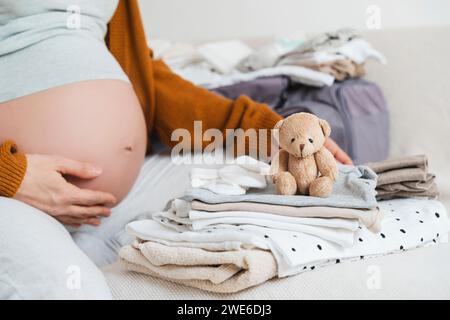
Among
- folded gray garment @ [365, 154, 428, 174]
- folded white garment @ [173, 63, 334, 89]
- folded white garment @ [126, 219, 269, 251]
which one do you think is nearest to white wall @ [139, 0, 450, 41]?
folded white garment @ [173, 63, 334, 89]

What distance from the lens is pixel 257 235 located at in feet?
2.48

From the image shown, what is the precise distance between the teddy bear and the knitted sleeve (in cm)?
48

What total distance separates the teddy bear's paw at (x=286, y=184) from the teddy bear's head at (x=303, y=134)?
0.04 meters

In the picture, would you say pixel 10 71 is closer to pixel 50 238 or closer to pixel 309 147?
pixel 50 238

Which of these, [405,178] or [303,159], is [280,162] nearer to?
[303,159]

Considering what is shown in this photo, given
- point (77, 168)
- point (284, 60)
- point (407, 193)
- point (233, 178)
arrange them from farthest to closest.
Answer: point (284, 60) → point (77, 168) → point (407, 193) → point (233, 178)

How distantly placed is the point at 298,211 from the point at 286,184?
1.9 inches

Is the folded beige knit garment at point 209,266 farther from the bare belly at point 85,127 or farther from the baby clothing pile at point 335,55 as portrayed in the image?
the baby clothing pile at point 335,55

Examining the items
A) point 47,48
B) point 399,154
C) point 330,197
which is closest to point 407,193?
point 330,197

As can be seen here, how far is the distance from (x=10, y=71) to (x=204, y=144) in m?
0.51

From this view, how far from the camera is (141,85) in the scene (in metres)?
1.48

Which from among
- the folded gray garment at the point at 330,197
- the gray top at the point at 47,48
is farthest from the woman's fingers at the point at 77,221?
the folded gray garment at the point at 330,197

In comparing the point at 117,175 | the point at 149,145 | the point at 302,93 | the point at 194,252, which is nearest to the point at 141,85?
the point at 149,145

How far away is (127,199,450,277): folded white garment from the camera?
74cm
